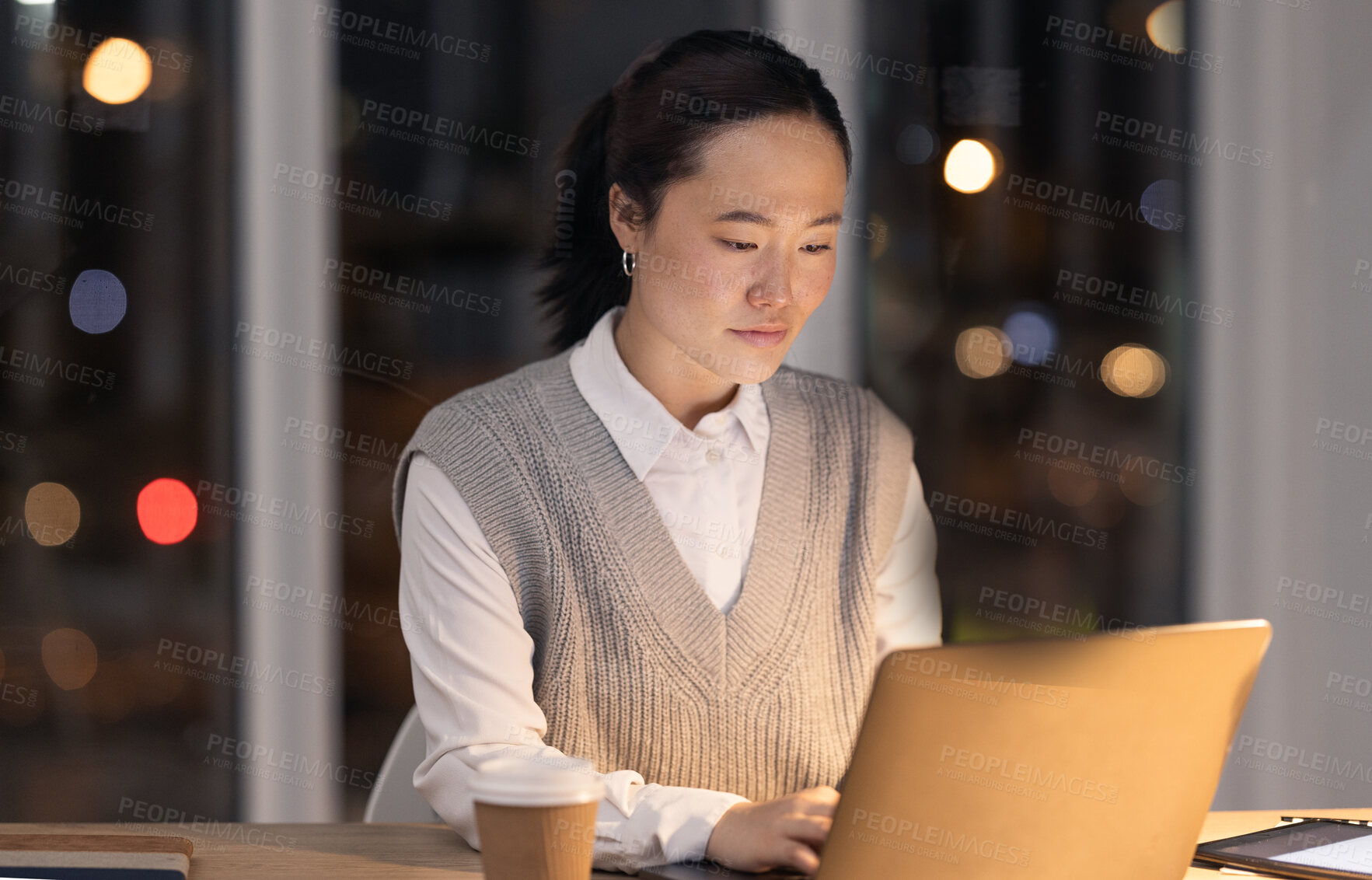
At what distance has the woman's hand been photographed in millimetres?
980

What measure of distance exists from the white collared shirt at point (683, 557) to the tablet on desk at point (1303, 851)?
339 mm

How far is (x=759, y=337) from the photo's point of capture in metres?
1.46

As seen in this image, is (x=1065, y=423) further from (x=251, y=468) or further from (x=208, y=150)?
(x=208, y=150)

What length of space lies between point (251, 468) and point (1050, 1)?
1.92 meters

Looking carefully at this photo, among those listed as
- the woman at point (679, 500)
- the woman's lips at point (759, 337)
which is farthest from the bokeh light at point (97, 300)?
the woman's lips at point (759, 337)

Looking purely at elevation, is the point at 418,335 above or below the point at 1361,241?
below

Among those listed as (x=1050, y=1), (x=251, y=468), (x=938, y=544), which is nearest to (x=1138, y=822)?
(x=938, y=544)

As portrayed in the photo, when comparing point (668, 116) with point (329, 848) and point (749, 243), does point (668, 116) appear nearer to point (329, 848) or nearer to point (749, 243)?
point (749, 243)

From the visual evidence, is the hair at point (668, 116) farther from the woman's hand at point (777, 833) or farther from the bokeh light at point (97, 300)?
the bokeh light at point (97, 300)

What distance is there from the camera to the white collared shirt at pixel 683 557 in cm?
108

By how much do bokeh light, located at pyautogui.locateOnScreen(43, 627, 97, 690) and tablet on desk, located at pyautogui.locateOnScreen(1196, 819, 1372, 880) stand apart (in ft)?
6.70

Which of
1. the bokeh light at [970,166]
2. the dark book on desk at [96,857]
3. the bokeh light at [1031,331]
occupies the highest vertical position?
the bokeh light at [970,166]

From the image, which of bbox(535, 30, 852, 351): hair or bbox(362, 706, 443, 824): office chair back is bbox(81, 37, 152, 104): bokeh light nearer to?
bbox(535, 30, 852, 351): hair

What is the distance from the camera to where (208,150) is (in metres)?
2.27
